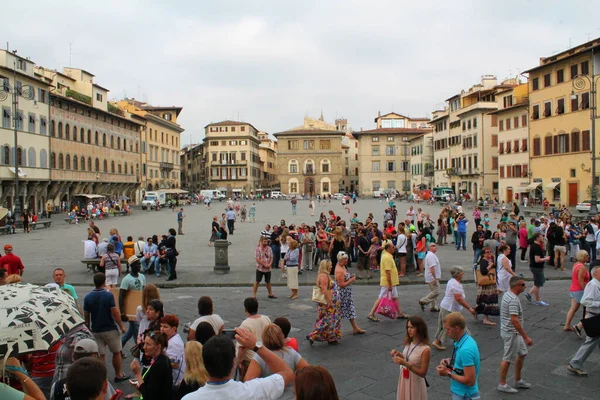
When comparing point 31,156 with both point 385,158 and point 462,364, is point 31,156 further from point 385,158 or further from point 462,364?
point 385,158

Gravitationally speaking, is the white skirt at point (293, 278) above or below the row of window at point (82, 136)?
below

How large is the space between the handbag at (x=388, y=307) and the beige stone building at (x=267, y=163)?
302 feet

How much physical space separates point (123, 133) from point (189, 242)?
37.8m

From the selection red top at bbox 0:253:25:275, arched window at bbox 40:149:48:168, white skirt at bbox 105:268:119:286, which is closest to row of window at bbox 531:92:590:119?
white skirt at bbox 105:268:119:286

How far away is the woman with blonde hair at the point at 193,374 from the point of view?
3.80 metres

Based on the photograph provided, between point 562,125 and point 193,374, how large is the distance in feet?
135

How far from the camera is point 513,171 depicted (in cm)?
4756

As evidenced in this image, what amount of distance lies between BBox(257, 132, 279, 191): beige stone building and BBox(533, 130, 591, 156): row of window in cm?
6374

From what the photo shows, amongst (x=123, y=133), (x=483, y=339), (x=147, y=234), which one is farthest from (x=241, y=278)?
(x=123, y=133)

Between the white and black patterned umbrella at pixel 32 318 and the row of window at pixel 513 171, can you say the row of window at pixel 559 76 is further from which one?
the white and black patterned umbrella at pixel 32 318

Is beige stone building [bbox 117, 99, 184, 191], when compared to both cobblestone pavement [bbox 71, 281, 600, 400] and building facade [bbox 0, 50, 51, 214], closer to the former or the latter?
building facade [bbox 0, 50, 51, 214]

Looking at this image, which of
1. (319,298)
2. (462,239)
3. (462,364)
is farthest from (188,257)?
(462,364)

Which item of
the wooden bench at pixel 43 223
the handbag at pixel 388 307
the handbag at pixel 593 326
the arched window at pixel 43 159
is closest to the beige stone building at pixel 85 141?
the arched window at pixel 43 159

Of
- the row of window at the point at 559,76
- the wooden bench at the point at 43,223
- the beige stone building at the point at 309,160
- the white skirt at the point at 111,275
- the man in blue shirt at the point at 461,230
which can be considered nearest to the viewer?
the white skirt at the point at 111,275
